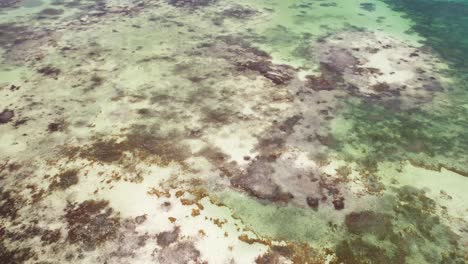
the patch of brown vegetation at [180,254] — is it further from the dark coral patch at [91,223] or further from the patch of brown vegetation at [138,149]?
the patch of brown vegetation at [138,149]

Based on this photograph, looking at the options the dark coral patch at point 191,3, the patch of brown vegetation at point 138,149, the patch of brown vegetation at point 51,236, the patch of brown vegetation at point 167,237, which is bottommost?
the patch of brown vegetation at point 51,236

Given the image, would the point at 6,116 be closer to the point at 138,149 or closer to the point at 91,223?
the point at 138,149

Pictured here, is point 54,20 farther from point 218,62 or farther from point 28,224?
point 28,224

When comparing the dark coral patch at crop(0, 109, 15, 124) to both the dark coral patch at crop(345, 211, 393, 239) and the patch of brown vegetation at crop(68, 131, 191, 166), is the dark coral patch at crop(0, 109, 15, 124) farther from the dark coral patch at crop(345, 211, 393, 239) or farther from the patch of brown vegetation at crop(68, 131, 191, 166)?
the dark coral patch at crop(345, 211, 393, 239)

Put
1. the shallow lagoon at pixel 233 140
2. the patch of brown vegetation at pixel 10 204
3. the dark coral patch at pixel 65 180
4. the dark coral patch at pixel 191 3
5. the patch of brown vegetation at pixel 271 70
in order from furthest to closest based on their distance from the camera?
the dark coral patch at pixel 191 3
the patch of brown vegetation at pixel 271 70
the dark coral patch at pixel 65 180
the patch of brown vegetation at pixel 10 204
the shallow lagoon at pixel 233 140

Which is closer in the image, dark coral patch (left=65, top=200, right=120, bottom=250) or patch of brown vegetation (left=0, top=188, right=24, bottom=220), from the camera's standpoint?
dark coral patch (left=65, top=200, right=120, bottom=250)

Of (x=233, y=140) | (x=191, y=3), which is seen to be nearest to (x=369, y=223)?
(x=233, y=140)

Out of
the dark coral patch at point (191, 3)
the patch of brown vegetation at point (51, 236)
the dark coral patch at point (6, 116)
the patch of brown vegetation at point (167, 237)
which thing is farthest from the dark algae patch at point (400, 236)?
the dark coral patch at point (191, 3)

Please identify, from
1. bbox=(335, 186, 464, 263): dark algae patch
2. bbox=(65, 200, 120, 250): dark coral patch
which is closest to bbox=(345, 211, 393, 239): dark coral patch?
bbox=(335, 186, 464, 263): dark algae patch

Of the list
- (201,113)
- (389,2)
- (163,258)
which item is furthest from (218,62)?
(389,2)
